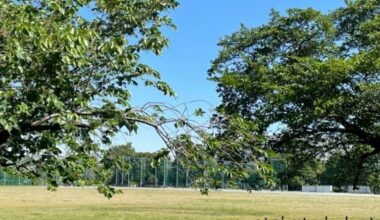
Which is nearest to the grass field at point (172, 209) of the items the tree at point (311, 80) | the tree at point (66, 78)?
the tree at point (311, 80)

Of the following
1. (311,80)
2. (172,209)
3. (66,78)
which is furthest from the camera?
(172,209)

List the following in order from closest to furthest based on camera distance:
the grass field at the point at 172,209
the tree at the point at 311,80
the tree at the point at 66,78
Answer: the tree at the point at 66,78 → the tree at the point at 311,80 → the grass field at the point at 172,209

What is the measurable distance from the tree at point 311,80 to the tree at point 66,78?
200 inches

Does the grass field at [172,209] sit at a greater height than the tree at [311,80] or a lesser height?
lesser

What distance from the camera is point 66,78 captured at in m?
6.27

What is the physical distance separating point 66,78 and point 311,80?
27.1 ft

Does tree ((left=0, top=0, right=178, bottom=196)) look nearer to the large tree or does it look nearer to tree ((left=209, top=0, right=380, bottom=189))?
the large tree

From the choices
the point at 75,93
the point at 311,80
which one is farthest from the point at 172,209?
the point at 75,93

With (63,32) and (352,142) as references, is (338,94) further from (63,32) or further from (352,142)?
(63,32)

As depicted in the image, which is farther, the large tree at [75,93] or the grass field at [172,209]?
the grass field at [172,209]

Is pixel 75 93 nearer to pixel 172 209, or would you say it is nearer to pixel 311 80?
pixel 311 80

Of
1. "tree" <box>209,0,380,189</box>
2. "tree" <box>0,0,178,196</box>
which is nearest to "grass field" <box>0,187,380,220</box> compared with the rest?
"tree" <box>209,0,380,189</box>

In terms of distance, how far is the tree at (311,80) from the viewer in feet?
42.8

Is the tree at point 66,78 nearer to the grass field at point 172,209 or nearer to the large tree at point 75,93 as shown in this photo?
the large tree at point 75,93
